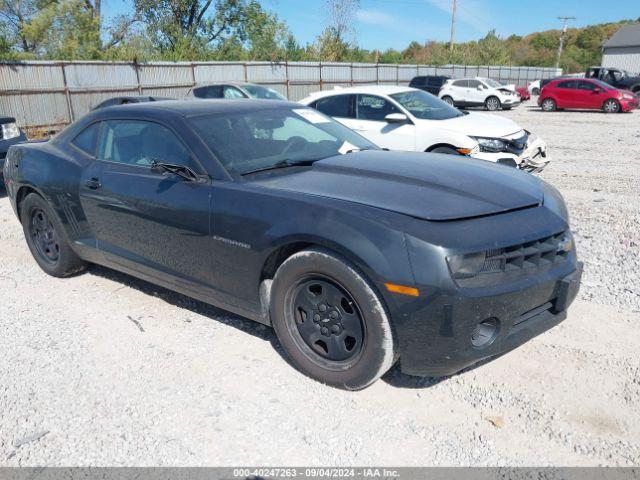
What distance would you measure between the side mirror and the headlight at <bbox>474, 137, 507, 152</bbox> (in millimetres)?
1119

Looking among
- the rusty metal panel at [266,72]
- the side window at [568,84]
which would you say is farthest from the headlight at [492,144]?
the side window at [568,84]

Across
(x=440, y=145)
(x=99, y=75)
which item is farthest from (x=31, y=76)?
(x=440, y=145)

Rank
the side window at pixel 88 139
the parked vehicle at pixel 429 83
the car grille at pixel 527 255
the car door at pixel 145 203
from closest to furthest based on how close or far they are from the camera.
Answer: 1. the car grille at pixel 527 255
2. the car door at pixel 145 203
3. the side window at pixel 88 139
4. the parked vehicle at pixel 429 83

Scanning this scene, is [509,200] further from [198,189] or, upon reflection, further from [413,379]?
[198,189]

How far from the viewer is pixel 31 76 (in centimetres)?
1631

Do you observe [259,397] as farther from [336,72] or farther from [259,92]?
[336,72]

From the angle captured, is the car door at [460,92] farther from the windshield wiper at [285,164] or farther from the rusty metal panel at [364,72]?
the windshield wiper at [285,164]

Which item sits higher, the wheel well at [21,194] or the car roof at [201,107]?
the car roof at [201,107]

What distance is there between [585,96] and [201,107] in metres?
24.5

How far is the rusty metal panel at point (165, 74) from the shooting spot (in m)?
19.6

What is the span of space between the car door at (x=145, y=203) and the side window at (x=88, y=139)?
88mm

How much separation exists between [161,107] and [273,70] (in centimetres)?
2142

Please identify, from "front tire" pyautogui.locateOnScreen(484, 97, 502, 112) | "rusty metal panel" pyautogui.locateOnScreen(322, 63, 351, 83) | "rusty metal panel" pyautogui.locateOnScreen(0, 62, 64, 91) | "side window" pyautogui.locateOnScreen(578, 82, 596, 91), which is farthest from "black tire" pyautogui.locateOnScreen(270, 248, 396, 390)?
"front tire" pyautogui.locateOnScreen(484, 97, 502, 112)

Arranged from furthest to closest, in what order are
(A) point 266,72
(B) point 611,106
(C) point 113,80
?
(A) point 266,72, (B) point 611,106, (C) point 113,80
